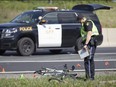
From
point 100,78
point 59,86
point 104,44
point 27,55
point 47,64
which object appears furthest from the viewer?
point 104,44

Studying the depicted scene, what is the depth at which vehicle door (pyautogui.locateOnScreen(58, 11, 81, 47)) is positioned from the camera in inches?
762

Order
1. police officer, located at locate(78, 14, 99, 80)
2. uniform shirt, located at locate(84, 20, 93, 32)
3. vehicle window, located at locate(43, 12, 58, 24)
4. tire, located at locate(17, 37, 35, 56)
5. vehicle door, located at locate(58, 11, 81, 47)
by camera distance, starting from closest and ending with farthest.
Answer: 1. police officer, located at locate(78, 14, 99, 80)
2. uniform shirt, located at locate(84, 20, 93, 32)
3. tire, located at locate(17, 37, 35, 56)
4. vehicle window, located at locate(43, 12, 58, 24)
5. vehicle door, located at locate(58, 11, 81, 47)

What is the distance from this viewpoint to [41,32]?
18.8 metres

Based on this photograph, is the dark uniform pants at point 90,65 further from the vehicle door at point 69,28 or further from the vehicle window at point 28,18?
the vehicle door at point 69,28

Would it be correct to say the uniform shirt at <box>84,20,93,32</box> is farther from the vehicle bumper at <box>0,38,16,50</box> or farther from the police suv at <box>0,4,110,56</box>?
the vehicle bumper at <box>0,38,16,50</box>

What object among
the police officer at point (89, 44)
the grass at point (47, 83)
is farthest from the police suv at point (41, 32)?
the grass at point (47, 83)

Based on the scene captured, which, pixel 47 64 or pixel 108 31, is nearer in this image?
pixel 47 64

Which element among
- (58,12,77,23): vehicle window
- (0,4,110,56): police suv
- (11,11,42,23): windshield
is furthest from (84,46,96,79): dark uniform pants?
(58,12,77,23): vehicle window

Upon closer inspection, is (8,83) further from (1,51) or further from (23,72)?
(1,51)

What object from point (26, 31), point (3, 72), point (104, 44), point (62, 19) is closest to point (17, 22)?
point (26, 31)

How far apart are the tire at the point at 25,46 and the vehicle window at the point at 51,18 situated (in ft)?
3.83

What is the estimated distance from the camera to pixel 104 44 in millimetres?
24938

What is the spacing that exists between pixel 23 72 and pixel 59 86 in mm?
3700

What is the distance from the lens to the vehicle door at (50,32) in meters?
18.9
